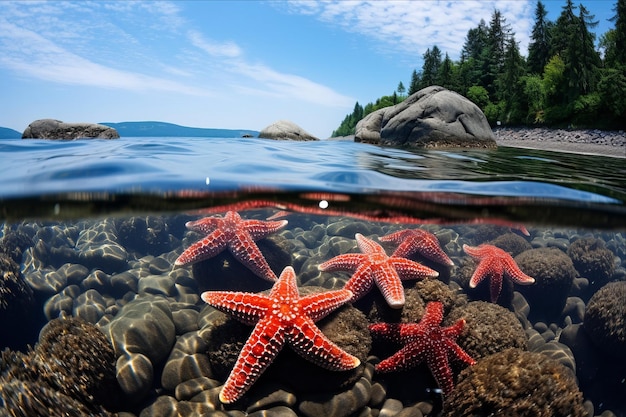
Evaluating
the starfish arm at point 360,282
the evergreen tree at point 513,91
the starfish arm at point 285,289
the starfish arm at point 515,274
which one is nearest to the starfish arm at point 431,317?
the starfish arm at point 360,282

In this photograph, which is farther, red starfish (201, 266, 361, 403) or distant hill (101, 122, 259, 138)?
distant hill (101, 122, 259, 138)

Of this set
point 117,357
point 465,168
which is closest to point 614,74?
point 465,168

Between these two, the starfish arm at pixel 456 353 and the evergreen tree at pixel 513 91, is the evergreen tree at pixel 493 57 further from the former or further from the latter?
the starfish arm at pixel 456 353

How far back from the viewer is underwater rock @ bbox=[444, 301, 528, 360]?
5875mm

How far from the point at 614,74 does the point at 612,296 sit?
26.9 meters

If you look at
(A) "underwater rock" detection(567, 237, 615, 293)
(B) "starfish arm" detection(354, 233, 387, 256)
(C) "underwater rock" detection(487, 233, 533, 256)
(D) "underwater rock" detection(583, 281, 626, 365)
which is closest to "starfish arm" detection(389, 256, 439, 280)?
(B) "starfish arm" detection(354, 233, 387, 256)

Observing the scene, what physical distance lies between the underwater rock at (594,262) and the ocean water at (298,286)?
0.13 ft

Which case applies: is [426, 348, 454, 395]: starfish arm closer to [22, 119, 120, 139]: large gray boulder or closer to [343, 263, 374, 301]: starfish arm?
[343, 263, 374, 301]: starfish arm

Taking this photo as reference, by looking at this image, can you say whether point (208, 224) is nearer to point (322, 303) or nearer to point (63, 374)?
point (322, 303)

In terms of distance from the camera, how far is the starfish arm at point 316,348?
4973 mm

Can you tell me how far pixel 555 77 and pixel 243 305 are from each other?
37.6m

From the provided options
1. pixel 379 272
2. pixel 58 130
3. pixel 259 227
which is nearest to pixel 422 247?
pixel 379 272

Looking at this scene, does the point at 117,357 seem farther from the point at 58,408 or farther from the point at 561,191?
the point at 561,191

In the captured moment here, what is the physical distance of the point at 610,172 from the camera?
806 centimetres
